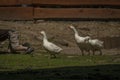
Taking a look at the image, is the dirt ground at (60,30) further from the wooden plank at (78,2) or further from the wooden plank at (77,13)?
the wooden plank at (78,2)

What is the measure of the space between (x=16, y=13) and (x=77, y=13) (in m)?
2.68

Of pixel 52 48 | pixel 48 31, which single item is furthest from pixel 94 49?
pixel 48 31

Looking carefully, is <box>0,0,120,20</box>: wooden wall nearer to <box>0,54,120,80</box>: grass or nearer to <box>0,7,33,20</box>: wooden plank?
<box>0,7,33,20</box>: wooden plank

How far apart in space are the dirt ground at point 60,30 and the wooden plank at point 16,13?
0.23 m

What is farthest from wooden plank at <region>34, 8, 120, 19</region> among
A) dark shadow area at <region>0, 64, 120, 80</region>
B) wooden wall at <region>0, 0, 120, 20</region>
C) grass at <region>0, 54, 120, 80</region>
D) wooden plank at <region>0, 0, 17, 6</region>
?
dark shadow area at <region>0, 64, 120, 80</region>

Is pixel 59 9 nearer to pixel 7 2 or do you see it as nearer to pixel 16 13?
pixel 16 13

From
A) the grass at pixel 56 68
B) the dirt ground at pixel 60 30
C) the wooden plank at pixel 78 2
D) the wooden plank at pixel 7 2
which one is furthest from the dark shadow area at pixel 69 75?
the wooden plank at pixel 7 2

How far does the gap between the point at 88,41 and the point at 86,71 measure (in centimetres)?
567

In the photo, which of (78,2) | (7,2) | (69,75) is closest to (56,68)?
(69,75)

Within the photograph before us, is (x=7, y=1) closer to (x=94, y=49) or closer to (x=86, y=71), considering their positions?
(x=94, y=49)

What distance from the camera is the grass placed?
10.2m

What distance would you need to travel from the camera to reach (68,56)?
16375mm

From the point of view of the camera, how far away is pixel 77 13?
23219 mm

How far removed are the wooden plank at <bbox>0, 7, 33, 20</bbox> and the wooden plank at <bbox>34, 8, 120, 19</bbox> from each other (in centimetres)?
30
